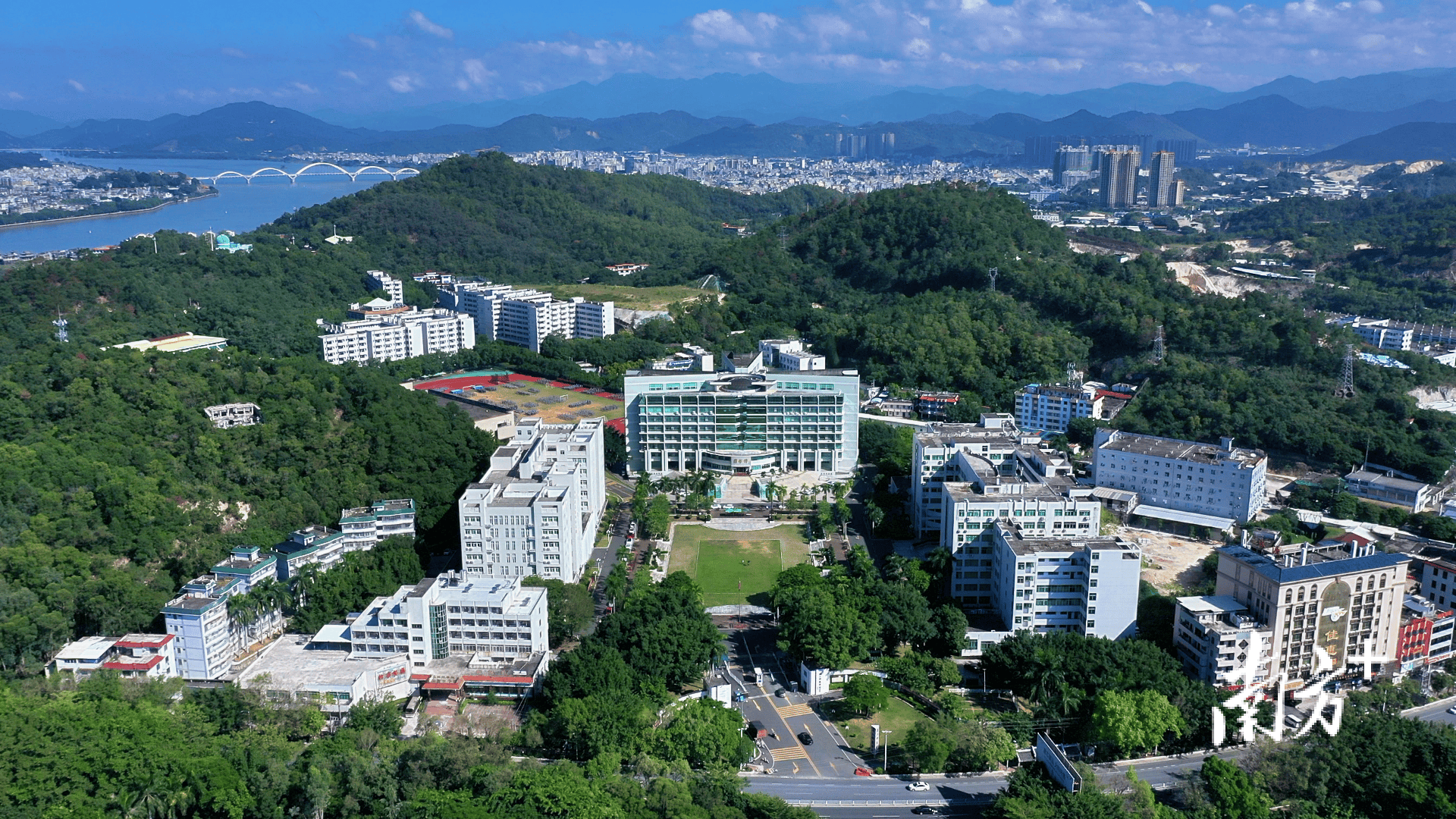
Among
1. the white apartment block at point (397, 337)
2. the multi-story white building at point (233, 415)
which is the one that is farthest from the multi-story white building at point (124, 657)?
the white apartment block at point (397, 337)

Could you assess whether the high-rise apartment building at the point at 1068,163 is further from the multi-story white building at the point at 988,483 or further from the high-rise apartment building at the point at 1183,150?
the multi-story white building at the point at 988,483

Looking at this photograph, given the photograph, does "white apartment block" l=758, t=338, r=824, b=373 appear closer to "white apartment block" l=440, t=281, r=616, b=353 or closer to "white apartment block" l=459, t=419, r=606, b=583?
"white apartment block" l=440, t=281, r=616, b=353

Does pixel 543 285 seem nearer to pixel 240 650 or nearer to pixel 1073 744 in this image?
pixel 240 650

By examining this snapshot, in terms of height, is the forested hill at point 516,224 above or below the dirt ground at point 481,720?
above

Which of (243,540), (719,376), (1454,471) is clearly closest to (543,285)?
(719,376)

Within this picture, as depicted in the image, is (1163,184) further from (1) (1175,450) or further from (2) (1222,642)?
(2) (1222,642)

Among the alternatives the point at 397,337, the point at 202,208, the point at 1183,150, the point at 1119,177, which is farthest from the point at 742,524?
the point at 1183,150

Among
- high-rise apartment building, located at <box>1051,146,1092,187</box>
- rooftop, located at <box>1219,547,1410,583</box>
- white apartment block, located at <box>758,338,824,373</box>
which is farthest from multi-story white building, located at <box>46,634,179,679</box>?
high-rise apartment building, located at <box>1051,146,1092,187</box>
